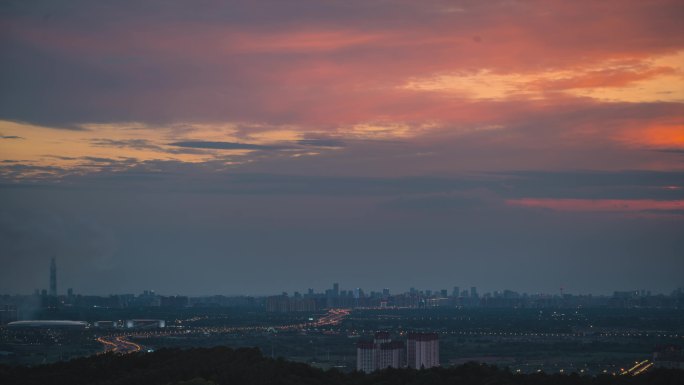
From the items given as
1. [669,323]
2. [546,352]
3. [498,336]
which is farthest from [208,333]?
[669,323]

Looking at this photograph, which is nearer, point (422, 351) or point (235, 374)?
point (235, 374)

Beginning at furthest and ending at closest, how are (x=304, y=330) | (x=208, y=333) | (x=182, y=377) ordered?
1. (x=304, y=330)
2. (x=208, y=333)
3. (x=182, y=377)

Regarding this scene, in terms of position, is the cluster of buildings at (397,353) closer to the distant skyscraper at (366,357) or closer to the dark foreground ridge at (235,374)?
the distant skyscraper at (366,357)

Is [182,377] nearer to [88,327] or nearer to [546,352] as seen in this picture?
[546,352]

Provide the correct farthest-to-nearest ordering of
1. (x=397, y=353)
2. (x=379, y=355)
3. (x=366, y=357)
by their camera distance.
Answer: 1. (x=397, y=353)
2. (x=379, y=355)
3. (x=366, y=357)

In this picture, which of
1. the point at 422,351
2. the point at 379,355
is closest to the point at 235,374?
the point at 379,355

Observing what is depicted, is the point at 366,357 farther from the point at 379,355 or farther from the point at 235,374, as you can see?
the point at 235,374

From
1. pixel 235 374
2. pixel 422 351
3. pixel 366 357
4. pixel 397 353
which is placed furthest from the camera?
pixel 422 351
